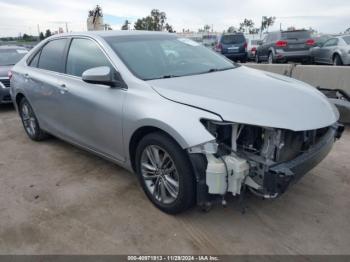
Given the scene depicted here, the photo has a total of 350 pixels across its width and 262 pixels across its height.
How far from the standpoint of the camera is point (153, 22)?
4641 centimetres

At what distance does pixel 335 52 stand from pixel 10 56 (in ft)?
34.3

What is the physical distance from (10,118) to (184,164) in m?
6.04

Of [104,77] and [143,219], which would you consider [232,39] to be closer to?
[104,77]

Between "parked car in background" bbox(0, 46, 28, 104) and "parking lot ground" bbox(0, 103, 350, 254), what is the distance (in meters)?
4.56

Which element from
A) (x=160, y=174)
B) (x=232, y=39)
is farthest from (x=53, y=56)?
(x=232, y=39)

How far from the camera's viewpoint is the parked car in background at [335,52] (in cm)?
1084

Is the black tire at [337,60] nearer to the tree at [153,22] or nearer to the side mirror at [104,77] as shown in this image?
the side mirror at [104,77]

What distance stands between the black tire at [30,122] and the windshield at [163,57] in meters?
2.29

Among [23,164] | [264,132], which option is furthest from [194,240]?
[23,164]

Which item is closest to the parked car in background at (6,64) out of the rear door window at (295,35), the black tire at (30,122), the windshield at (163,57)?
the black tire at (30,122)

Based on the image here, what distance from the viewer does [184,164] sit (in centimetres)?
278

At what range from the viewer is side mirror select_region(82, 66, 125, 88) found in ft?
10.6

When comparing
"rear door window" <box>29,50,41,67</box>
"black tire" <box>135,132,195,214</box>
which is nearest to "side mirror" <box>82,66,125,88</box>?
"black tire" <box>135,132,195,214</box>

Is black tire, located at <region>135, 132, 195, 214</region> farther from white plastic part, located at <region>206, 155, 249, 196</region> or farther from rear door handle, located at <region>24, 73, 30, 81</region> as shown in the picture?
rear door handle, located at <region>24, 73, 30, 81</region>
